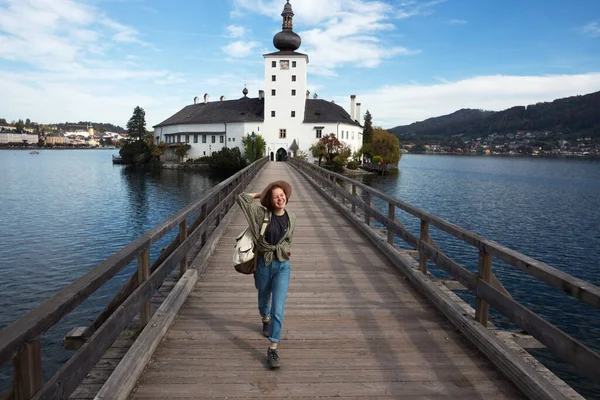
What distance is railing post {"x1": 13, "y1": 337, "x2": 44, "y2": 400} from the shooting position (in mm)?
2320

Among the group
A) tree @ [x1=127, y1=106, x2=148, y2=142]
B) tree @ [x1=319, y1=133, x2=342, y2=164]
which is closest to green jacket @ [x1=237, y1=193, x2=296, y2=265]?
tree @ [x1=319, y1=133, x2=342, y2=164]

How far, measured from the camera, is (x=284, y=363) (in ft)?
13.6

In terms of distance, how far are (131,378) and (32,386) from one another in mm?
1330

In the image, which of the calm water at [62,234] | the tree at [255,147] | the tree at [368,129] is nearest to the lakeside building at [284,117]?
the tree at [255,147]

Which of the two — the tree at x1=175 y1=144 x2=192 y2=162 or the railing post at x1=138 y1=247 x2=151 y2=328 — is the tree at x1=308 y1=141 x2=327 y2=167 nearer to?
the tree at x1=175 y1=144 x2=192 y2=162

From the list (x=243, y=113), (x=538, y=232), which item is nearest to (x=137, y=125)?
(x=243, y=113)

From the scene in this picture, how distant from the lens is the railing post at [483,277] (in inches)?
176

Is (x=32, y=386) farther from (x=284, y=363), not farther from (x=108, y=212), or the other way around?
(x=108, y=212)

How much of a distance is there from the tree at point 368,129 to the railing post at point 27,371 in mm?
92994

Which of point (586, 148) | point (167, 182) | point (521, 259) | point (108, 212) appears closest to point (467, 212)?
point (108, 212)

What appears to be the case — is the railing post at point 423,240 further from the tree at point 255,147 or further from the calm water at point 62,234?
the tree at point 255,147

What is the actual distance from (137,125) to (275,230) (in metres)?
100

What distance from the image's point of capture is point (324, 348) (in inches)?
176

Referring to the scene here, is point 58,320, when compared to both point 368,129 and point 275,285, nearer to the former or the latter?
point 275,285
